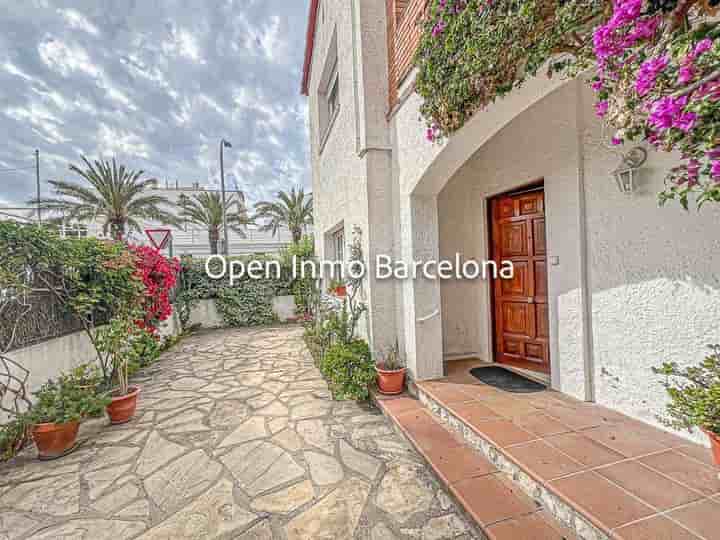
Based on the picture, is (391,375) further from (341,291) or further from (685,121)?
(685,121)

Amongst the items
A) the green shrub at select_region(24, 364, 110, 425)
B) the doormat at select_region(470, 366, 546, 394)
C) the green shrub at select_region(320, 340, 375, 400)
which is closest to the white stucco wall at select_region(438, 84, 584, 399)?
the doormat at select_region(470, 366, 546, 394)

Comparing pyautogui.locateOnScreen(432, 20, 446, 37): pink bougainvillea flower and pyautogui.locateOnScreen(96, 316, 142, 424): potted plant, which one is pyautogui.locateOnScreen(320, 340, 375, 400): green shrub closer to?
pyautogui.locateOnScreen(96, 316, 142, 424): potted plant

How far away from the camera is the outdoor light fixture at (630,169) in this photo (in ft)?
9.03

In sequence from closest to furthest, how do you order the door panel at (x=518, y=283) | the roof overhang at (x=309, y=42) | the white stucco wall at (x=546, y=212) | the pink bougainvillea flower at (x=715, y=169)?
the pink bougainvillea flower at (x=715, y=169) < the white stucco wall at (x=546, y=212) < the door panel at (x=518, y=283) < the roof overhang at (x=309, y=42)

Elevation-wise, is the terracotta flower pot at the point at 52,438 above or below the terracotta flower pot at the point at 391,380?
below

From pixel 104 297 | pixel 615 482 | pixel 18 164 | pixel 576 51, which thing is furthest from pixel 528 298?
pixel 18 164

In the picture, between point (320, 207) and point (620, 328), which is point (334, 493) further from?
point (320, 207)

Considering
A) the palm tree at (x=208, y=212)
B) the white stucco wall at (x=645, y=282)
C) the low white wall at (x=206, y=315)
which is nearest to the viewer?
the white stucco wall at (x=645, y=282)

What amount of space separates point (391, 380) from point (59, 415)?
12.4 feet

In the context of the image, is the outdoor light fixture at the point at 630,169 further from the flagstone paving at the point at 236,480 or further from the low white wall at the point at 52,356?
the low white wall at the point at 52,356

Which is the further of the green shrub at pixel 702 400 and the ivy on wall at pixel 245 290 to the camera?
the ivy on wall at pixel 245 290

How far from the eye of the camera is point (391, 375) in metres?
4.19

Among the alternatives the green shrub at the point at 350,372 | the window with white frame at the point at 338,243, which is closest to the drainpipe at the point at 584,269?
the green shrub at the point at 350,372

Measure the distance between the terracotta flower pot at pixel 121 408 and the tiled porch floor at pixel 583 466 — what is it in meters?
3.63
